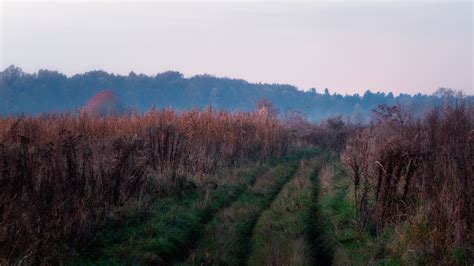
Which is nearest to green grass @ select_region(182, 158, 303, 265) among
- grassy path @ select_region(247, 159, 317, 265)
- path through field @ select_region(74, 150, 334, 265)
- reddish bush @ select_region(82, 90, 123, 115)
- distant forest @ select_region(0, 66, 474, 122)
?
Result: path through field @ select_region(74, 150, 334, 265)

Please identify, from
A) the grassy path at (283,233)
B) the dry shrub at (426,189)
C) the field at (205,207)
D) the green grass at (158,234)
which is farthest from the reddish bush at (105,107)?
the dry shrub at (426,189)

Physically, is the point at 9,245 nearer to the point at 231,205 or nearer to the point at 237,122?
the point at 231,205

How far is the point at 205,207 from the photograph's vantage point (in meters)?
11.6

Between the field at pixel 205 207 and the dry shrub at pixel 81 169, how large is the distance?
0.09ft

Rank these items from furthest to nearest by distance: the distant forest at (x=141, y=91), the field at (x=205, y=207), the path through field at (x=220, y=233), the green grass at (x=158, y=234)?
the distant forest at (x=141, y=91), the path through field at (x=220, y=233), the green grass at (x=158, y=234), the field at (x=205, y=207)

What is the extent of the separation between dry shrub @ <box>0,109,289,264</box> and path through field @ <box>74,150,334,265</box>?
0.62 m

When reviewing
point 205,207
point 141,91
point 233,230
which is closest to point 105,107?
point 205,207

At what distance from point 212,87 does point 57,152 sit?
139 m

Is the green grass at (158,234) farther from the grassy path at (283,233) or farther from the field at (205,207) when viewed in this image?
the grassy path at (283,233)

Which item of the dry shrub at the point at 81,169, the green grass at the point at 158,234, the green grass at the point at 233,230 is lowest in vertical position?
the green grass at the point at 233,230

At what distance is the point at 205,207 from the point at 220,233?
79.6 inches

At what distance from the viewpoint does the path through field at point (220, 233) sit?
789 cm

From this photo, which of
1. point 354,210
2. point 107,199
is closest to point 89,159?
point 107,199

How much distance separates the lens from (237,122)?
21.1 meters
